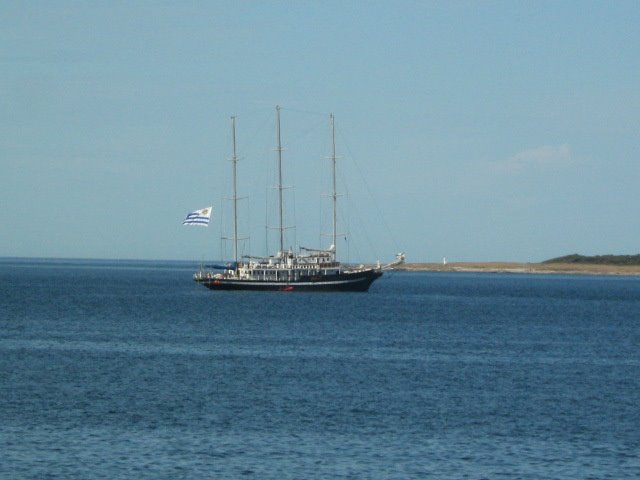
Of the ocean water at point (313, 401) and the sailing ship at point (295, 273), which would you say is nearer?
the ocean water at point (313, 401)

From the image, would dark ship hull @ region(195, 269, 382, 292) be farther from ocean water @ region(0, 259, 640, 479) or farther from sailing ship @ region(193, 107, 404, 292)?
ocean water @ region(0, 259, 640, 479)

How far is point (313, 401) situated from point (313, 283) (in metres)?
97.3

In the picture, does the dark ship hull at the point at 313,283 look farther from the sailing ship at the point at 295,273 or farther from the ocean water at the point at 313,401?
the ocean water at the point at 313,401

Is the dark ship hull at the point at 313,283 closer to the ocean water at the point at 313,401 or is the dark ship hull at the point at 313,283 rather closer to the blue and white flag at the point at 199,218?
the blue and white flag at the point at 199,218

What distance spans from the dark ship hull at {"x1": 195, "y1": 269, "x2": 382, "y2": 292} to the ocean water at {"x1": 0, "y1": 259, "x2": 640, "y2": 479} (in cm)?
5223

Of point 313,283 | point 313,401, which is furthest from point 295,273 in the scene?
point 313,401

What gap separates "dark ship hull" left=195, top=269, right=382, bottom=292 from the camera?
14225cm

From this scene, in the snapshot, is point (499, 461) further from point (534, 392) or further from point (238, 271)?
point (238, 271)

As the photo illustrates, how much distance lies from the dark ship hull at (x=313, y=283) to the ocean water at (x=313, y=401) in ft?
171

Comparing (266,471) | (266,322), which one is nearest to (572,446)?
(266,471)

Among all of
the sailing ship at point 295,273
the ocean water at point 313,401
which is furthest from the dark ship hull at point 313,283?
the ocean water at point 313,401

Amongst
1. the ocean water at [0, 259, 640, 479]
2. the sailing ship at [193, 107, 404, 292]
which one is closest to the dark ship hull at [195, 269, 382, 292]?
the sailing ship at [193, 107, 404, 292]

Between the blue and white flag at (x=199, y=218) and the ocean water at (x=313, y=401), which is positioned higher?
the blue and white flag at (x=199, y=218)

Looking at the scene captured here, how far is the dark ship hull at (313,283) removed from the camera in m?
142
